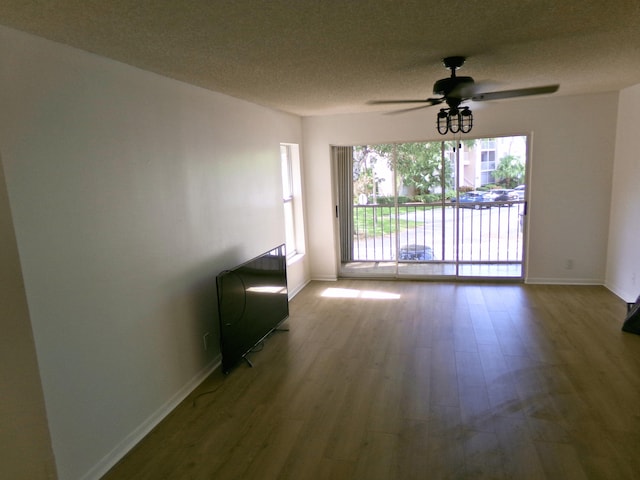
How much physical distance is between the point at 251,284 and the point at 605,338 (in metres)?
3.22

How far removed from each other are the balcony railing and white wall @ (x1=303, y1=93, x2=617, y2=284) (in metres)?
1.08

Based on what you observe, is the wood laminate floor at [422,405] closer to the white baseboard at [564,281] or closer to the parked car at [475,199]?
the white baseboard at [564,281]

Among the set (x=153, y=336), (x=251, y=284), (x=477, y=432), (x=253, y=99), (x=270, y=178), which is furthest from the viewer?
(x=270, y=178)

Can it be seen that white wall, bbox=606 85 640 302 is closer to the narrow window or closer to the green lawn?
the green lawn

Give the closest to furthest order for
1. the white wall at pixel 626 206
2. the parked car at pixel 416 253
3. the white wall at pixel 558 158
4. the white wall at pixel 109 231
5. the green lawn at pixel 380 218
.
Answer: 1. the white wall at pixel 109 231
2. the white wall at pixel 626 206
3. the white wall at pixel 558 158
4. the green lawn at pixel 380 218
5. the parked car at pixel 416 253

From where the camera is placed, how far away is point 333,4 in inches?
69.3

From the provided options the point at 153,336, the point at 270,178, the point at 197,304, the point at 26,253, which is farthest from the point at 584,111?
the point at 26,253

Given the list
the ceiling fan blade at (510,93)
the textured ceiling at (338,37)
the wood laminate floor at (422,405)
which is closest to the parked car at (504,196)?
the wood laminate floor at (422,405)

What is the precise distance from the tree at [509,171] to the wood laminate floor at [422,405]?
6.08 feet

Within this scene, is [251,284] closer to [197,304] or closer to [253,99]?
[197,304]

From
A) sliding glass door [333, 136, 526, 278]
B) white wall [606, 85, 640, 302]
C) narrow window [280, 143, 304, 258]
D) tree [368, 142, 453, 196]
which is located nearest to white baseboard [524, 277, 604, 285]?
white wall [606, 85, 640, 302]

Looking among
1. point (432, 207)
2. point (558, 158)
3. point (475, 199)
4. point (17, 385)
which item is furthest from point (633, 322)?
point (17, 385)

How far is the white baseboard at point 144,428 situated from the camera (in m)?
2.31

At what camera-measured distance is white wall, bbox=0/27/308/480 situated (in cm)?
195
